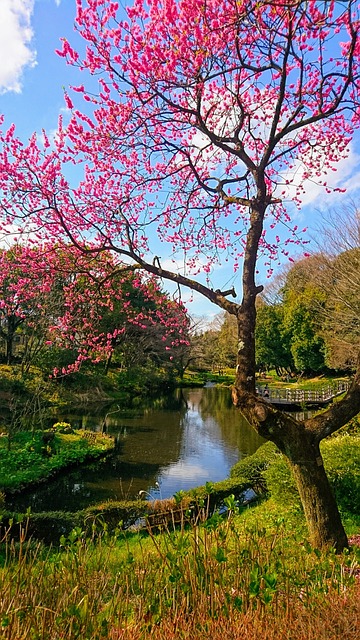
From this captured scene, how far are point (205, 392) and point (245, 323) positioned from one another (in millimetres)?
29201

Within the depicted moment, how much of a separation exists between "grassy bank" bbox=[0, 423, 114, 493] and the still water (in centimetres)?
39

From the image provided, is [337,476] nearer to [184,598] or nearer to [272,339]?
[184,598]

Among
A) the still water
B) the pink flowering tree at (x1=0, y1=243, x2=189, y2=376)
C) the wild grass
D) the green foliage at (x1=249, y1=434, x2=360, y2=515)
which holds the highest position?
the pink flowering tree at (x1=0, y1=243, x2=189, y2=376)

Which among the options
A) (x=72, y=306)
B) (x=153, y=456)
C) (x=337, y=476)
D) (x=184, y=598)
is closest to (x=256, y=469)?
(x=337, y=476)

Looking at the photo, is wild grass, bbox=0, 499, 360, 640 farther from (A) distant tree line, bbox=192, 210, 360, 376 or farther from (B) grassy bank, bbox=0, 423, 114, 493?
(A) distant tree line, bbox=192, 210, 360, 376

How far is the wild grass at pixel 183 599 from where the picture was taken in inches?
73.2

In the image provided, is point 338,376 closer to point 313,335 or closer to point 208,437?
point 313,335

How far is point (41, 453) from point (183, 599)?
35.5ft

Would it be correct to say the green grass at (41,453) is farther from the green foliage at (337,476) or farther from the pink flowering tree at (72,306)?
the green foliage at (337,476)

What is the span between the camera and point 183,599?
2.16 metres

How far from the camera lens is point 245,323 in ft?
A: 15.0

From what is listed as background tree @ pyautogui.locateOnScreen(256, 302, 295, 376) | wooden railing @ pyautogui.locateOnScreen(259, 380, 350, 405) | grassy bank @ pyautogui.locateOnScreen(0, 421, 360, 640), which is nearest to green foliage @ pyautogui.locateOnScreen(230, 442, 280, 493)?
grassy bank @ pyautogui.locateOnScreen(0, 421, 360, 640)

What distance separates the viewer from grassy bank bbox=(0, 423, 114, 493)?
33.4 ft

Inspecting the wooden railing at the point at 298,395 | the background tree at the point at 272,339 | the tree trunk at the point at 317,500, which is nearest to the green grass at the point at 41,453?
the tree trunk at the point at 317,500
